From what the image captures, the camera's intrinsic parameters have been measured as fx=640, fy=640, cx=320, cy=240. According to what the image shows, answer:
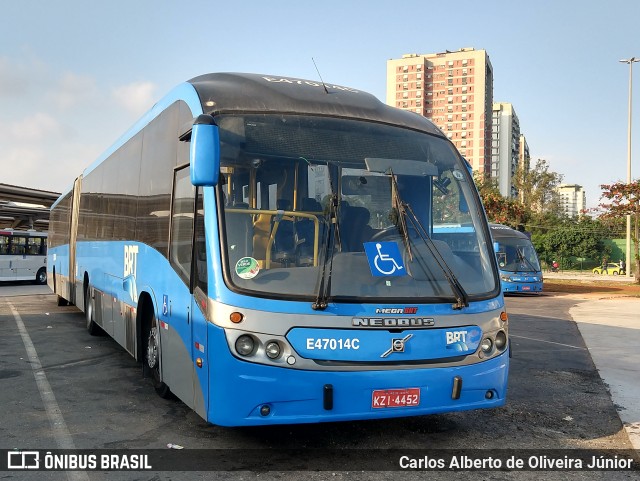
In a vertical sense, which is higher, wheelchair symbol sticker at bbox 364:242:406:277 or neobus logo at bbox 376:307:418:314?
wheelchair symbol sticker at bbox 364:242:406:277

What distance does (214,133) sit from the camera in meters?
4.90

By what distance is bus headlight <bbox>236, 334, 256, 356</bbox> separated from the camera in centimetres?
472

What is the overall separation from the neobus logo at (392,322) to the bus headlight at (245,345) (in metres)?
0.77

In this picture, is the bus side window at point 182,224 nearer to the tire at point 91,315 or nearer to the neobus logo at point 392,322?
the neobus logo at point 392,322

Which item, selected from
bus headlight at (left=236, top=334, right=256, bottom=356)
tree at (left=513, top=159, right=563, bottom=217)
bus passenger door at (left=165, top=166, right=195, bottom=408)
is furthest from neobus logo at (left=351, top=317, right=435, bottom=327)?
tree at (left=513, top=159, right=563, bottom=217)

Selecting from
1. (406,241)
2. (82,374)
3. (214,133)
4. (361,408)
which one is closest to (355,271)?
(406,241)

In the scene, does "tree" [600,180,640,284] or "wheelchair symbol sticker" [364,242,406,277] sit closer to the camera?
"wheelchair symbol sticker" [364,242,406,277]

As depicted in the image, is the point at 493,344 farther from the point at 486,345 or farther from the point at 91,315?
the point at 91,315

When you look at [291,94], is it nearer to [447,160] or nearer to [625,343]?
[447,160]

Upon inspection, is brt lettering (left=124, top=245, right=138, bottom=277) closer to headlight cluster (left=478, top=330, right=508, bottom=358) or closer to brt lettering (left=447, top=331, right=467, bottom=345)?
brt lettering (left=447, top=331, right=467, bottom=345)

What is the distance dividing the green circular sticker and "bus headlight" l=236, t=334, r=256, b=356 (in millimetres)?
471

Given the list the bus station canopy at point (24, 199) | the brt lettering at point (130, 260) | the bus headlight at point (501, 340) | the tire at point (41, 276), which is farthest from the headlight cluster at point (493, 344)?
the bus station canopy at point (24, 199)

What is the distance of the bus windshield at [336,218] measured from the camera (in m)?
5.00

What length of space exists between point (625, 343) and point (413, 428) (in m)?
7.91
